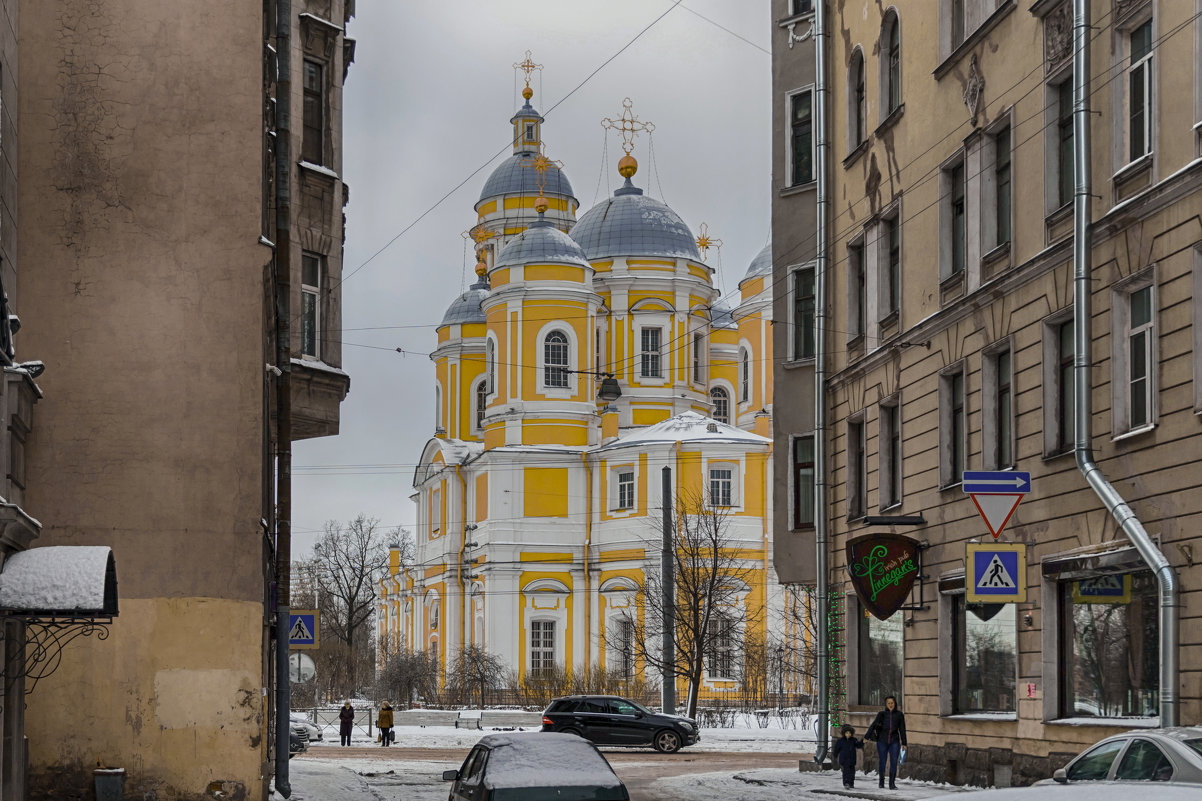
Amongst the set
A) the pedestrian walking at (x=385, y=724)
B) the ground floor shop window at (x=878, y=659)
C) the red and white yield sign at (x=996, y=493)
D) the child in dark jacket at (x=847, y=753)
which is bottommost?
the pedestrian walking at (x=385, y=724)

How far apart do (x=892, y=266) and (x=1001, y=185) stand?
4.78m

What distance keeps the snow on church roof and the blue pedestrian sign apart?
51283 mm

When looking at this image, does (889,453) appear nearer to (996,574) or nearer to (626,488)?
(996,574)

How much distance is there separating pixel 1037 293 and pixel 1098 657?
4.63m

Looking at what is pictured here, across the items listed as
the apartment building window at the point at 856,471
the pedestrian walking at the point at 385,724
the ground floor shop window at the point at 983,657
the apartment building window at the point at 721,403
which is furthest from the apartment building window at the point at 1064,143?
the apartment building window at the point at 721,403

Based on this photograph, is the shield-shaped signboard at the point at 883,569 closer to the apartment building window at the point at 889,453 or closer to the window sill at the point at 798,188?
the apartment building window at the point at 889,453

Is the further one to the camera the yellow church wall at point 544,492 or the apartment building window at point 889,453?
the yellow church wall at point 544,492

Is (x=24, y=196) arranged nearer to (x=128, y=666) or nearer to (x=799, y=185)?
(x=128, y=666)

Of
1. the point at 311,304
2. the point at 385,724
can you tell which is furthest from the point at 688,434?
the point at 311,304

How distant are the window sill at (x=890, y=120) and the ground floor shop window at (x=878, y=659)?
7.78 metres

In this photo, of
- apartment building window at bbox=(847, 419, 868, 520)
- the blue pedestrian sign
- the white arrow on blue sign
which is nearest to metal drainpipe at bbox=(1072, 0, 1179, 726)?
the white arrow on blue sign

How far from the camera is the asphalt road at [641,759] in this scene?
31.5 meters

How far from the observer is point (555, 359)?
79875 mm

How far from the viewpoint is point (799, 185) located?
3222 cm
